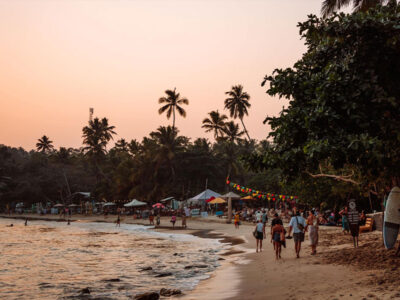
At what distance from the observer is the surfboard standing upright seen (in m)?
11.5

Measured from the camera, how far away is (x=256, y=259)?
15125 mm

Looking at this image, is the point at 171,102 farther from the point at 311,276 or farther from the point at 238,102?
the point at 311,276

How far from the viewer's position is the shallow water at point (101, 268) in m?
11.9

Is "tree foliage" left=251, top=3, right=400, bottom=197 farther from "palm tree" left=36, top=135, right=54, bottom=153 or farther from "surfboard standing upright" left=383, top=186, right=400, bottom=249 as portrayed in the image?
"palm tree" left=36, top=135, right=54, bottom=153

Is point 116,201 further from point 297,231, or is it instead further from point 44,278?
point 297,231

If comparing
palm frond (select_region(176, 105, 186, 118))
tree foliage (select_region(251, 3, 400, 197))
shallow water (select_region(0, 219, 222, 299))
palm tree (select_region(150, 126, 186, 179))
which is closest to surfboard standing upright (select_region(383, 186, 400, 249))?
tree foliage (select_region(251, 3, 400, 197))

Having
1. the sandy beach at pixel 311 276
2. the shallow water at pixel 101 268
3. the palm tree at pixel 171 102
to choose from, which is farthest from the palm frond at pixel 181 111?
the sandy beach at pixel 311 276

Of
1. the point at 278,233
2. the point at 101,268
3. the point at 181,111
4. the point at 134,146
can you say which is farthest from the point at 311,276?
the point at 134,146

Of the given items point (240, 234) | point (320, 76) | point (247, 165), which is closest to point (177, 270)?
point (247, 165)

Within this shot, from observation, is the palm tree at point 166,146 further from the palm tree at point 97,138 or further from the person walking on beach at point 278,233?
the person walking on beach at point 278,233

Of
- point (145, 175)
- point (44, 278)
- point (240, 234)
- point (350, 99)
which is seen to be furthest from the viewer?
point (145, 175)

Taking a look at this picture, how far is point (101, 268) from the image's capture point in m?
16.1

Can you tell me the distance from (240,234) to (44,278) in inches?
626

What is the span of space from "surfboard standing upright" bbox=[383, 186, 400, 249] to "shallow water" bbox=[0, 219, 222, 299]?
18.8 feet
